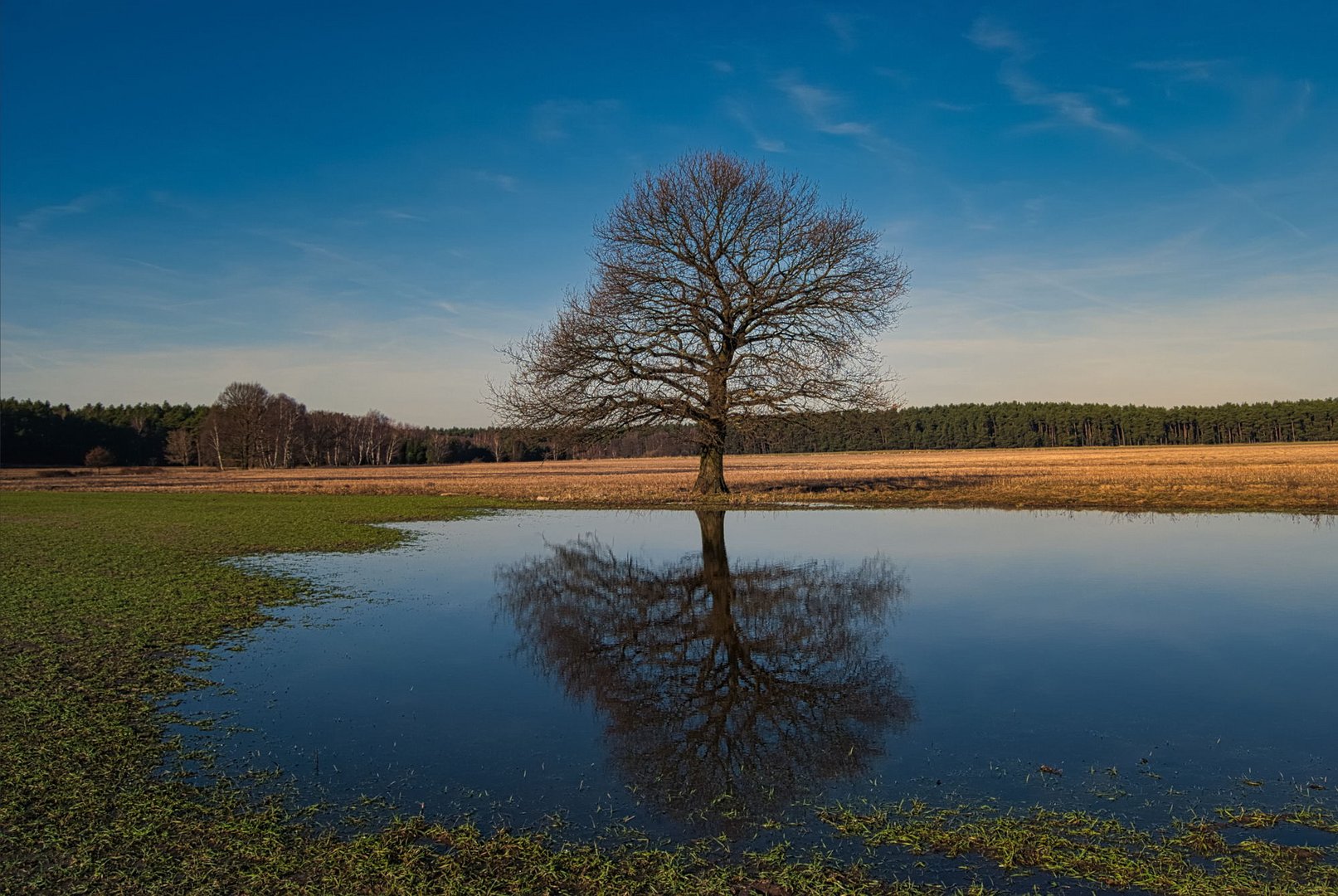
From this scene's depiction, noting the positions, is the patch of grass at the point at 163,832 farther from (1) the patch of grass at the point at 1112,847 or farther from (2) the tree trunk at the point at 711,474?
(2) the tree trunk at the point at 711,474

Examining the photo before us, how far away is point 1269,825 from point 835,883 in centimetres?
273

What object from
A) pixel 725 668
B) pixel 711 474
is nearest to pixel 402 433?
pixel 711 474

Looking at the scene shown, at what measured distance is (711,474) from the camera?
33.2m

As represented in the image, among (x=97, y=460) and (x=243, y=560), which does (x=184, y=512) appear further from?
(x=97, y=460)

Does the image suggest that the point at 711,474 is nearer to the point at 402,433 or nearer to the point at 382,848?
the point at 382,848

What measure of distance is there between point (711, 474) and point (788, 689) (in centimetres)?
2538

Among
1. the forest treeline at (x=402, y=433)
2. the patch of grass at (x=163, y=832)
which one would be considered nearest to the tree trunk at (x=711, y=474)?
the patch of grass at (x=163, y=832)

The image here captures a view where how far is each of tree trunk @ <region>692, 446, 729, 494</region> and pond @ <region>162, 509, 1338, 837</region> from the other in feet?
55.4

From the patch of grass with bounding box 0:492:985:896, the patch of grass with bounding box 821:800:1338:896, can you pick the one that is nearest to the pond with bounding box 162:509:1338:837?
the patch of grass with bounding box 821:800:1338:896

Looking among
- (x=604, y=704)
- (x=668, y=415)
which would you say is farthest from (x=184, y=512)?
(x=604, y=704)

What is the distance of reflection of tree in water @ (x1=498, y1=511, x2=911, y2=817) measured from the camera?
603 cm

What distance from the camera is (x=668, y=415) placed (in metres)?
32.4

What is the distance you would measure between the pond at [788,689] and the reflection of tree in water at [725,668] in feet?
0.12

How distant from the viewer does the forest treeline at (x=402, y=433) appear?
110 metres
